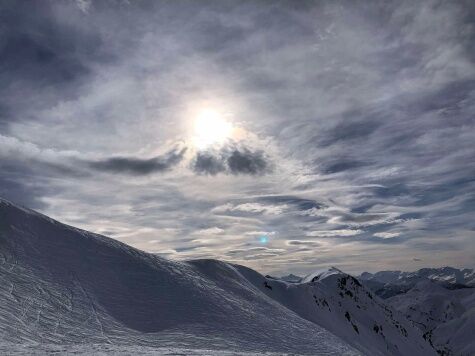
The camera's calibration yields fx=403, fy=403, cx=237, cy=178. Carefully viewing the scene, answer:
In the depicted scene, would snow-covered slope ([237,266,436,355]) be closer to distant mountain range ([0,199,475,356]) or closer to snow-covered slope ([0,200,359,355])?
distant mountain range ([0,199,475,356])

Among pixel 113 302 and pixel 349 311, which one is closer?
pixel 113 302

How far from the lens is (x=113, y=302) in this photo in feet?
100

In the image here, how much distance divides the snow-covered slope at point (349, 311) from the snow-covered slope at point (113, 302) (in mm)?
28677

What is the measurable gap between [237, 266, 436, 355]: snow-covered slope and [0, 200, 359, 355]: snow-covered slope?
94.1 ft

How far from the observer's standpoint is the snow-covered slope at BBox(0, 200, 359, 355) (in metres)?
24.0

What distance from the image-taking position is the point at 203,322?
3155 centimetres

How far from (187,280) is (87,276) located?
11433 millimetres

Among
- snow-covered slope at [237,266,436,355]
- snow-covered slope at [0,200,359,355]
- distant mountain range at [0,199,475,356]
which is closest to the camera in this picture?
distant mountain range at [0,199,475,356]

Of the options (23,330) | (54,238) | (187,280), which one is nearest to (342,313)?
(187,280)

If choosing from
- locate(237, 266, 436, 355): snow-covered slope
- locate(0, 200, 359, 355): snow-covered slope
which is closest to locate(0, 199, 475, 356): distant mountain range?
locate(0, 200, 359, 355): snow-covered slope

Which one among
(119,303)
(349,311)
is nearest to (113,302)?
(119,303)

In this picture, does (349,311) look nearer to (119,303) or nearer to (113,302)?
(119,303)

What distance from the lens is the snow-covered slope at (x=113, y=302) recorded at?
24.0 meters

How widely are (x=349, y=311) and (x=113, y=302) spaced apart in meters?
78.4
